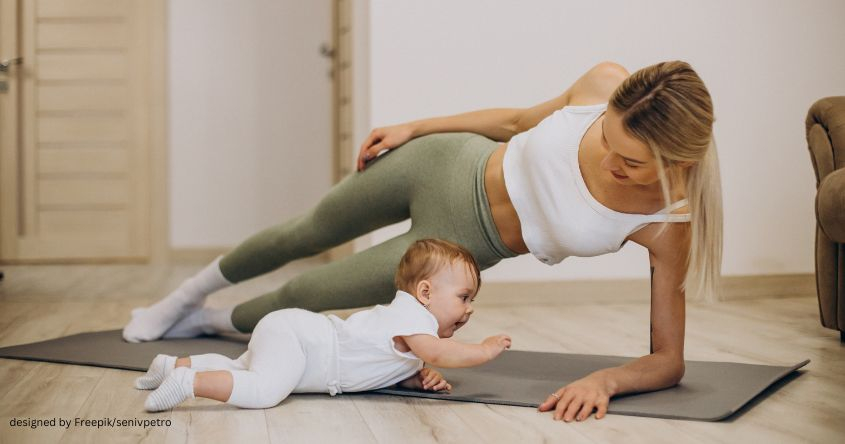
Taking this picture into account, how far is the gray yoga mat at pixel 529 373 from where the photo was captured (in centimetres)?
172

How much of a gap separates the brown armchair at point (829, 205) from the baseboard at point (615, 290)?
953mm

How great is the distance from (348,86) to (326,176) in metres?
1.20

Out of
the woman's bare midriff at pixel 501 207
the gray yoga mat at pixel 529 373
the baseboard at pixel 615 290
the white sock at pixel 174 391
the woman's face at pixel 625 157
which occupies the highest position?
the woman's face at pixel 625 157

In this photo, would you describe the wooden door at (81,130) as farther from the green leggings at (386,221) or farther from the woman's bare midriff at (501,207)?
the woman's bare midriff at (501,207)

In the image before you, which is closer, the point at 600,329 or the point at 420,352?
the point at 420,352

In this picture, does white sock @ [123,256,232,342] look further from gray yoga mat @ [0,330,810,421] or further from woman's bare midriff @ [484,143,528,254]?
woman's bare midriff @ [484,143,528,254]

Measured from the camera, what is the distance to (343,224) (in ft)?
7.04

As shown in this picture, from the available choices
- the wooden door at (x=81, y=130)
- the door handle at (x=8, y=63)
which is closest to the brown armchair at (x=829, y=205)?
the wooden door at (x=81, y=130)

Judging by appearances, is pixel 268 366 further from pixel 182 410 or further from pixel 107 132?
pixel 107 132

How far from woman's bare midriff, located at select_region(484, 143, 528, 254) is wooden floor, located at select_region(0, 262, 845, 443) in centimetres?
38

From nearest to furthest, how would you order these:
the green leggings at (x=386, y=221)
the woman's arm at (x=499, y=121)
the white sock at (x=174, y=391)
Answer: the white sock at (x=174, y=391), the green leggings at (x=386, y=221), the woman's arm at (x=499, y=121)

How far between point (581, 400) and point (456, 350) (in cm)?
25

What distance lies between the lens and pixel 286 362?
1.71 meters

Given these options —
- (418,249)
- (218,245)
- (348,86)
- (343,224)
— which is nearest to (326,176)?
(218,245)
